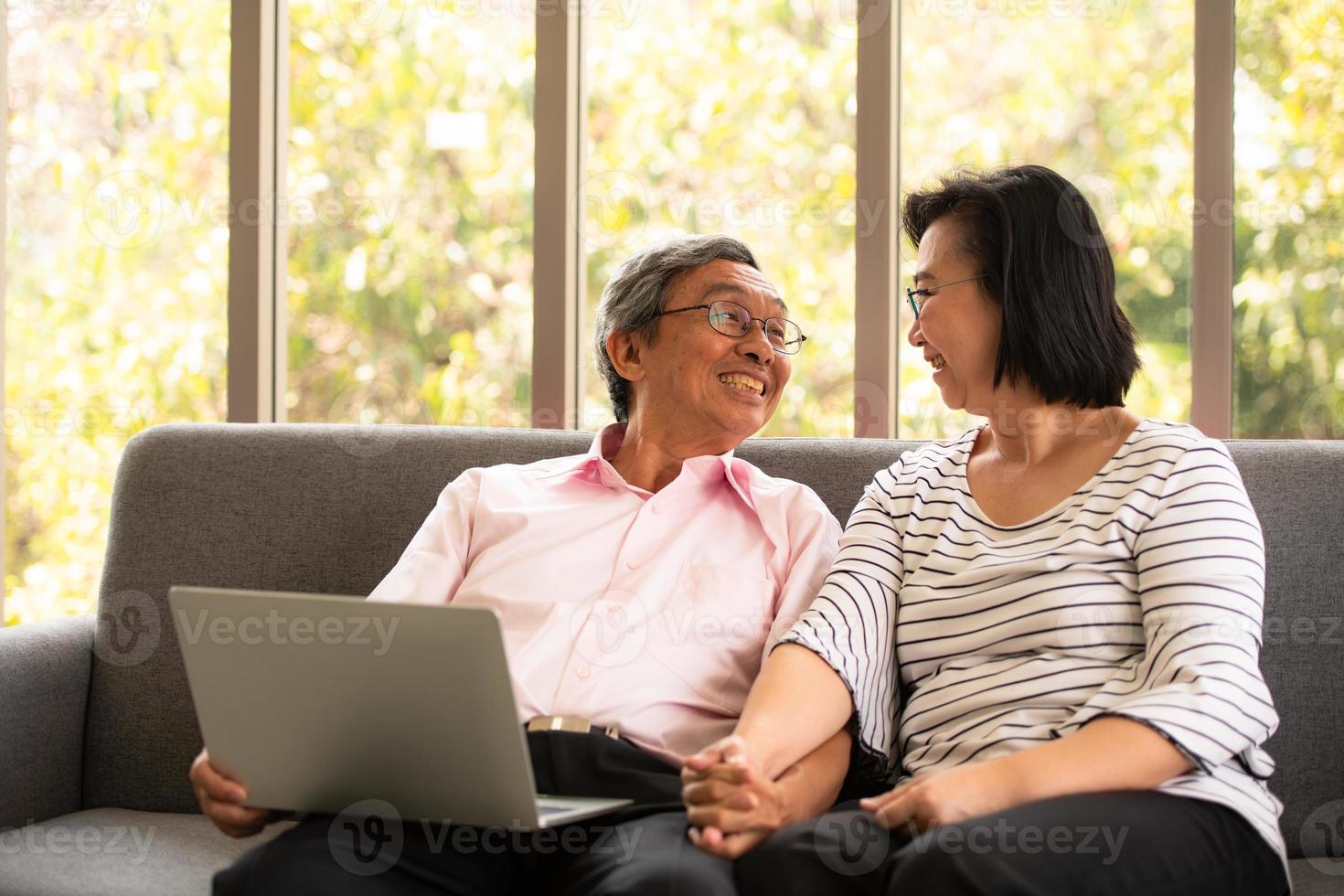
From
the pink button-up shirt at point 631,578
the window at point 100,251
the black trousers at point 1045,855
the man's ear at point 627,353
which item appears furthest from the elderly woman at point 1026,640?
the window at point 100,251

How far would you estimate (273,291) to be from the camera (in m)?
2.63

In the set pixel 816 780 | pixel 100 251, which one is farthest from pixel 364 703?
pixel 100 251

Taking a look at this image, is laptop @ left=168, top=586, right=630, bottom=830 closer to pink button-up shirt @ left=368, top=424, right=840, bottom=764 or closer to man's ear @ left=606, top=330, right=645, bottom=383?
pink button-up shirt @ left=368, top=424, right=840, bottom=764

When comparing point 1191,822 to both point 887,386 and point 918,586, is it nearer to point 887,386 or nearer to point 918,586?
point 918,586

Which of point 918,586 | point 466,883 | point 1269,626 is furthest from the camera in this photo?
point 1269,626

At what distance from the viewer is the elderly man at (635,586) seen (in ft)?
4.36

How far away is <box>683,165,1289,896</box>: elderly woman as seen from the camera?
1205 mm

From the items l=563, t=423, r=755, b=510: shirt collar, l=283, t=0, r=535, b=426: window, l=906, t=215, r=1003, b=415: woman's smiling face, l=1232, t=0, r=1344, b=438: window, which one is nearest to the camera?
l=906, t=215, r=1003, b=415: woman's smiling face

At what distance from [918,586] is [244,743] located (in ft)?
2.86

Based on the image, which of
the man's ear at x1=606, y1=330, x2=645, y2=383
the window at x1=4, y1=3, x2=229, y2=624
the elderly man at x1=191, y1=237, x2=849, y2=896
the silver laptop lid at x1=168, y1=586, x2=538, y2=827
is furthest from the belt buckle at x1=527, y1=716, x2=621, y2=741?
the window at x1=4, y1=3, x2=229, y2=624

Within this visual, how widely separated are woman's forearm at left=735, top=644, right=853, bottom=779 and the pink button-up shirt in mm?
118

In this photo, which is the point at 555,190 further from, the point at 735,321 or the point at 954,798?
the point at 954,798

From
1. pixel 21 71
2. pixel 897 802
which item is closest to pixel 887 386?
pixel 897 802

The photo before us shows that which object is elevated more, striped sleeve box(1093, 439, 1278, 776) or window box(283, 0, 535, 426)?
window box(283, 0, 535, 426)
